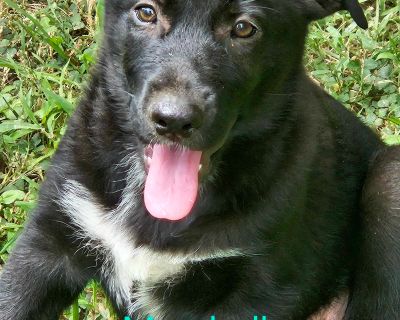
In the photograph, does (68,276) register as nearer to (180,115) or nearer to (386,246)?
(180,115)

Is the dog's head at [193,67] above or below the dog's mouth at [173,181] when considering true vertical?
above

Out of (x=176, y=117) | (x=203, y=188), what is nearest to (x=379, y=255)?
(x=203, y=188)

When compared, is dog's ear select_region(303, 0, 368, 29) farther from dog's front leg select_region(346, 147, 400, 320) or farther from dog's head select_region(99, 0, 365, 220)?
dog's front leg select_region(346, 147, 400, 320)

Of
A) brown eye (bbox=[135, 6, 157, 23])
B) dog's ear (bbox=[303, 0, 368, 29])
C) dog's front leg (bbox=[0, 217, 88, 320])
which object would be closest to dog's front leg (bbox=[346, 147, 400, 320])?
dog's ear (bbox=[303, 0, 368, 29])

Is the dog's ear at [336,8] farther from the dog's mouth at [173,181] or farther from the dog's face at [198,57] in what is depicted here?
the dog's mouth at [173,181]

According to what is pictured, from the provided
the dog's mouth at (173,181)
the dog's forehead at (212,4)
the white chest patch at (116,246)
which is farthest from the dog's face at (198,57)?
the white chest patch at (116,246)

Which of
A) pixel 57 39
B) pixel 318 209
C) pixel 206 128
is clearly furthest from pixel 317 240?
pixel 57 39
